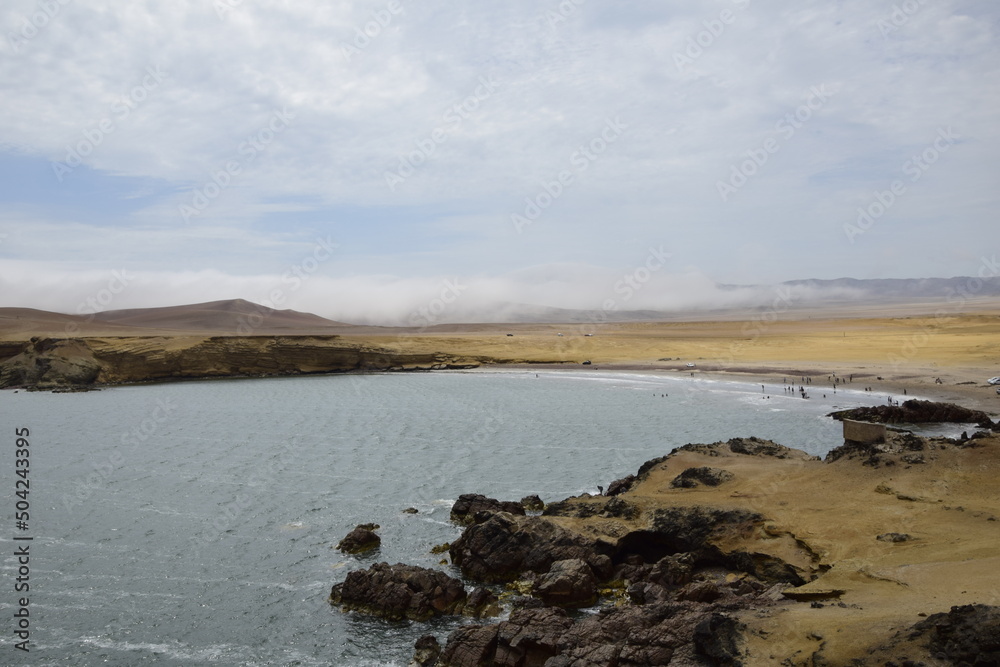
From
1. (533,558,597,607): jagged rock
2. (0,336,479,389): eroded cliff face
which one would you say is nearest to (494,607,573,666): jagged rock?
(533,558,597,607): jagged rock

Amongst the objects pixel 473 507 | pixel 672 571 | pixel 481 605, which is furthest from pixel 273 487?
pixel 672 571

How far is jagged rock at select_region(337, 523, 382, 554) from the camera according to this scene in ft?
59.3

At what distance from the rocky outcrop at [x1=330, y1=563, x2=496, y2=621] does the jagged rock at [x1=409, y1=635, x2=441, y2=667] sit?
4.50ft

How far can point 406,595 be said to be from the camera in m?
14.2

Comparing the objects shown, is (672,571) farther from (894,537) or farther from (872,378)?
(872,378)

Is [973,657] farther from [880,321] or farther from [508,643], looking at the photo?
[880,321]

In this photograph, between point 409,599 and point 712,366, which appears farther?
point 712,366

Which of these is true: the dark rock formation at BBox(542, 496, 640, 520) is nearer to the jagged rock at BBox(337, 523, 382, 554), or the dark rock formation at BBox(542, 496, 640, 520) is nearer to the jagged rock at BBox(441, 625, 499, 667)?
the jagged rock at BBox(337, 523, 382, 554)

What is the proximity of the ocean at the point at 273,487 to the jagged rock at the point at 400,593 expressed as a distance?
1.12 ft

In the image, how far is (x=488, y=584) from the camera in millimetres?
15633

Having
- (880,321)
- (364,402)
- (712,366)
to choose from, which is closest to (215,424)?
(364,402)

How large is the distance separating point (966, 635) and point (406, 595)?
32.2 ft

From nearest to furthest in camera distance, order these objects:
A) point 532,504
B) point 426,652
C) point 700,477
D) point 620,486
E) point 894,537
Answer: point 426,652 → point 894,537 → point 700,477 → point 532,504 → point 620,486

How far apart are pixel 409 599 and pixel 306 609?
2484 mm
